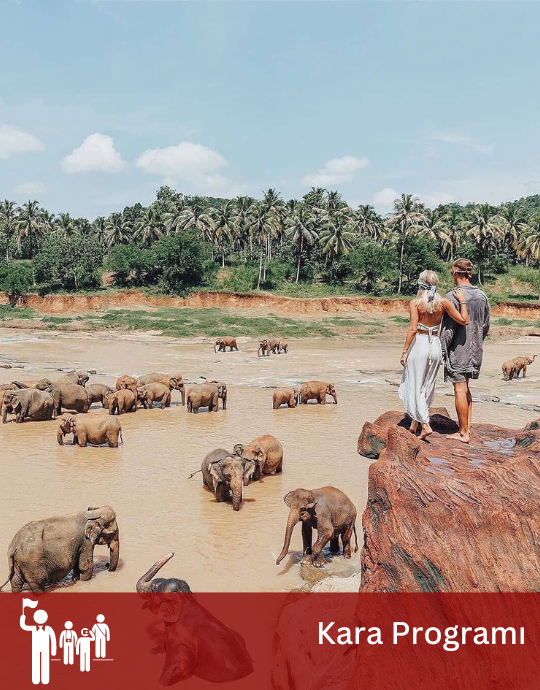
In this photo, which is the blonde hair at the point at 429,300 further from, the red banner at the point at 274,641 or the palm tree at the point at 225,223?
the palm tree at the point at 225,223

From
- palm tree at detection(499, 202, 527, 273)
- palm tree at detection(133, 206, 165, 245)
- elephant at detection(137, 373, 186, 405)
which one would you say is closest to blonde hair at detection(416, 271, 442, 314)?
elephant at detection(137, 373, 186, 405)

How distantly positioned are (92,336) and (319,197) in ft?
194

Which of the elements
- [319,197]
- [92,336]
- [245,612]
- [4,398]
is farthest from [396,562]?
[319,197]

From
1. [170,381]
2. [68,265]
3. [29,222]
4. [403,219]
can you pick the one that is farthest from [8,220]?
[170,381]

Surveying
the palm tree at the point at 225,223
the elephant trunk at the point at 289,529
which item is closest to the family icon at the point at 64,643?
the elephant trunk at the point at 289,529

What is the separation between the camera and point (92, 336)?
148 ft

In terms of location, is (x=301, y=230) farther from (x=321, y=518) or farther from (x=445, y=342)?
(x=445, y=342)

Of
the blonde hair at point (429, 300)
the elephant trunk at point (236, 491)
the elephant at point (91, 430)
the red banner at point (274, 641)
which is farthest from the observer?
the elephant at point (91, 430)

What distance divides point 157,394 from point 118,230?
215 ft

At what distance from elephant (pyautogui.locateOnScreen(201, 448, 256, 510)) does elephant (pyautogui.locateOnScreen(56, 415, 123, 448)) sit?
395cm

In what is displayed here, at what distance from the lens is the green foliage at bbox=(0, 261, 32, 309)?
60625 millimetres

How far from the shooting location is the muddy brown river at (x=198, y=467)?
8820 mm

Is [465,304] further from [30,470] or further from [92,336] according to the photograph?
[92,336]

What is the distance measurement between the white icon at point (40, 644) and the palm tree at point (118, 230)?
77.7 metres
